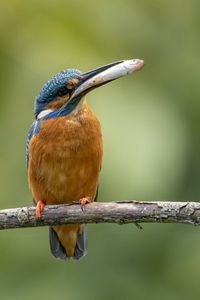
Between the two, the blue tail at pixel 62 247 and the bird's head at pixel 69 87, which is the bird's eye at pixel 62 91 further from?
the blue tail at pixel 62 247

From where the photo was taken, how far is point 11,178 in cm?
615

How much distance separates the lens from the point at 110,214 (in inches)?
201

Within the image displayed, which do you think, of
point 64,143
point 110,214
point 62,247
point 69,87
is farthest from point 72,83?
point 62,247

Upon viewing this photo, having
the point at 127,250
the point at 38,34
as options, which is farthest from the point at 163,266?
the point at 38,34

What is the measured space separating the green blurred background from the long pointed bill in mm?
194

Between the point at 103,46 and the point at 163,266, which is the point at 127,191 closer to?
the point at 103,46

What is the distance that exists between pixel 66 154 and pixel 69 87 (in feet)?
1.30

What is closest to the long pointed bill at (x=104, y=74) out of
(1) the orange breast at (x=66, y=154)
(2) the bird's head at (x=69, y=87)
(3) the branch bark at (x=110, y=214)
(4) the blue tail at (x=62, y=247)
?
(2) the bird's head at (x=69, y=87)

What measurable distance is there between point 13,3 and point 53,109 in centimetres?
75

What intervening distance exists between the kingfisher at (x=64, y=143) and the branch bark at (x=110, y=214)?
0.90ft

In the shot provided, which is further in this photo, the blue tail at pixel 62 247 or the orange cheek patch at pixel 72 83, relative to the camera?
the blue tail at pixel 62 247

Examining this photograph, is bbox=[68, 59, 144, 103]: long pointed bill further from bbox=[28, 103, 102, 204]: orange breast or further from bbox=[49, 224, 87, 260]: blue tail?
bbox=[49, 224, 87, 260]: blue tail

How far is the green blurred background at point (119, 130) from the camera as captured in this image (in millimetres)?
5781

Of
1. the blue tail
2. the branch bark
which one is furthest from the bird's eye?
the blue tail
